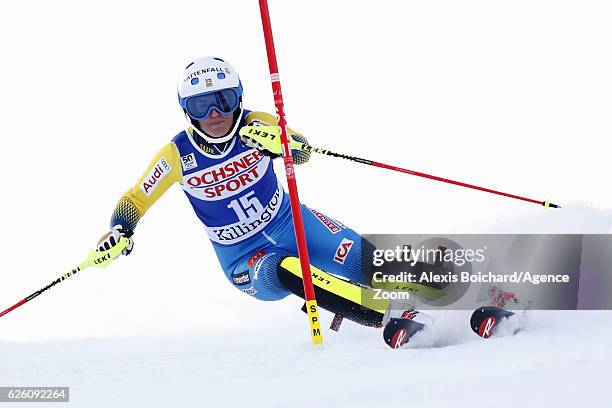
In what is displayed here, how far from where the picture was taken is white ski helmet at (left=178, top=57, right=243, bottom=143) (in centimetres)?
414

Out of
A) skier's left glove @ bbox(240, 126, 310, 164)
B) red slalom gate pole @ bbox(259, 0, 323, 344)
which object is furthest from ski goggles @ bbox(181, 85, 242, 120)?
red slalom gate pole @ bbox(259, 0, 323, 344)

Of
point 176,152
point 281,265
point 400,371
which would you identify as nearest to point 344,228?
point 281,265

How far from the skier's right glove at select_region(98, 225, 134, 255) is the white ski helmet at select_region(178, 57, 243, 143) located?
70 centimetres

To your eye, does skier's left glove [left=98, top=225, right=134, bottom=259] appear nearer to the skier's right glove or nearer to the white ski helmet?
the skier's right glove

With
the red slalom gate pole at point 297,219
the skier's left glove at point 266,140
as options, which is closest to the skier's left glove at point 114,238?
the skier's left glove at point 266,140

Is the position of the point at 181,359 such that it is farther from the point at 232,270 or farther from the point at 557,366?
the point at 557,366

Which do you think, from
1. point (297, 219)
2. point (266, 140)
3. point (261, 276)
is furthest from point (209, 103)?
point (261, 276)

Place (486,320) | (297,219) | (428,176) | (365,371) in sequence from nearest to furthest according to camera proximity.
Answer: (365,371) → (486,320) → (297,219) → (428,176)

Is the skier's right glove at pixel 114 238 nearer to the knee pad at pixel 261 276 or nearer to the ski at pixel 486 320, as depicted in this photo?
the knee pad at pixel 261 276

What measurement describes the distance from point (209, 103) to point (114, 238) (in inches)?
36.0

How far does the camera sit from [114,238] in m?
4.09

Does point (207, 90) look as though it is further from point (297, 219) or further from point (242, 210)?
point (297, 219)

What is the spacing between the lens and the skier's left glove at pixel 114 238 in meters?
4.07

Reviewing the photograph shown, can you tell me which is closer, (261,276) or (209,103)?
(209,103)
